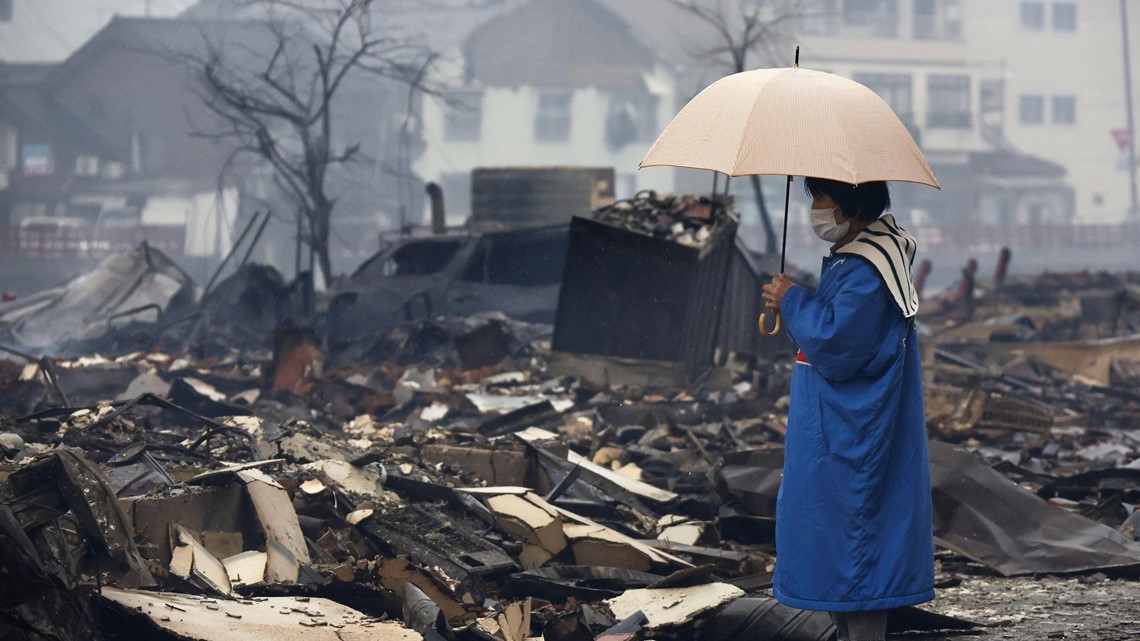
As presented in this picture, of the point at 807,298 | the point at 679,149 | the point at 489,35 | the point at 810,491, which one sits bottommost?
the point at 810,491

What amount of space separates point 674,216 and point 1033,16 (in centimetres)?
5835

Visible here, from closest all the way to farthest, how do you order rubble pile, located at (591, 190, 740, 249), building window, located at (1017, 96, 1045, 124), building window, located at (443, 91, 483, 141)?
rubble pile, located at (591, 190, 740, 249)
building window, located at (443, 91, 483, 141)
building window, located at (1017, 96, 1045, 124)

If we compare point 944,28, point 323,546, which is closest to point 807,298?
point 323,546

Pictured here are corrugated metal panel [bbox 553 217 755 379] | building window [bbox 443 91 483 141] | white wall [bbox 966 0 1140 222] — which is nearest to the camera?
corrugated metal panel [bbox 553 217 755 379]

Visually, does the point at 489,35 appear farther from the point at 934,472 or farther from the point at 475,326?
the point at 934,472

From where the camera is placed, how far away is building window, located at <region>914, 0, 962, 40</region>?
5734 cm

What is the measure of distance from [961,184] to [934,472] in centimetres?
5122

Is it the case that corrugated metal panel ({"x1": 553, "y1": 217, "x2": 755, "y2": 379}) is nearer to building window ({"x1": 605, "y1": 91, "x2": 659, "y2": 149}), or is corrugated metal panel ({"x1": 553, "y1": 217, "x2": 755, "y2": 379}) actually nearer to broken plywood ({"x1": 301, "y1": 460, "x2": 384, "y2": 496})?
broken plywood ({"x1": 301, "y1": 460, "x2": 384, "y2": 496})

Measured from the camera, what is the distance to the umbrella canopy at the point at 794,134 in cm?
356

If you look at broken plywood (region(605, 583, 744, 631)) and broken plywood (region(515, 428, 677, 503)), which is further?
broken plywood (region(515, 428, 677, 503))

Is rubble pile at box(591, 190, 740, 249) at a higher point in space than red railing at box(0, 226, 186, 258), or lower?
higher

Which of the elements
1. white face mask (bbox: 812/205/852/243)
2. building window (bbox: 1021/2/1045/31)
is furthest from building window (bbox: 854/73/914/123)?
white face mask (bbox: 812/205/852/243)

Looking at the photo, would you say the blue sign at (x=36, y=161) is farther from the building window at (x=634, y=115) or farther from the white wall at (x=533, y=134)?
the building window at (x=634, y=115)

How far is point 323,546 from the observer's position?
509cm
